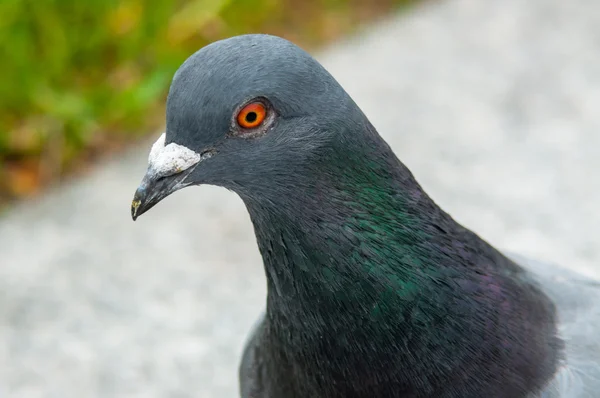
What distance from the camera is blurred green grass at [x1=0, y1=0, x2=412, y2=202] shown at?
507 cm

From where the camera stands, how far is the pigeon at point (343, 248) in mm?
2064

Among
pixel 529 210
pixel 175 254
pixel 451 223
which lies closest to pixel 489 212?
pixel 529 210

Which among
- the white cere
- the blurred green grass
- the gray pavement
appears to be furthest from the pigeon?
the blurred green grass

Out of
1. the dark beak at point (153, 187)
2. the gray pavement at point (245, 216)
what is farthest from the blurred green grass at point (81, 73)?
the dark beak at point (153, 187)

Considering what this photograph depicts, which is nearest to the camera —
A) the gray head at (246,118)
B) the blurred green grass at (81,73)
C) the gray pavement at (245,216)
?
the gray head at (246,118)

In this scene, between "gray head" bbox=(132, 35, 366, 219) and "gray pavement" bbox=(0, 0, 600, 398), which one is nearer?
"gray head" bbox=(132, 35, 366, 219)

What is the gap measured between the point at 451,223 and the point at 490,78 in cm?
360

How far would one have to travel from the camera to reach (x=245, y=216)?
4.77m

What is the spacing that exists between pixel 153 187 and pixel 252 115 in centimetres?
33

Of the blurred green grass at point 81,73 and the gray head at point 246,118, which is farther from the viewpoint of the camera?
the blurred green grass at point 81,73

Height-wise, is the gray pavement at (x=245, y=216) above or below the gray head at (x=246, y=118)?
above

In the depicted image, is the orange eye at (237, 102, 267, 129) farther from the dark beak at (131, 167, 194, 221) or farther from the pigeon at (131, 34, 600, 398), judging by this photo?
the dark beak at (131, 167, 194, 221)

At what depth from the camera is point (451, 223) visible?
7.66ft

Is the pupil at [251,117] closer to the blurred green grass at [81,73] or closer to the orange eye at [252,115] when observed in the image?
the orange eye at [252,115]
